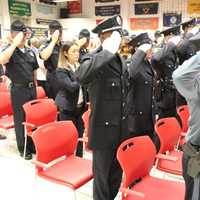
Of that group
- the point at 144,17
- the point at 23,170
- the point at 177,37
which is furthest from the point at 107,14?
the point at 23,170

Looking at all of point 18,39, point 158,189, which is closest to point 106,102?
point 158,189

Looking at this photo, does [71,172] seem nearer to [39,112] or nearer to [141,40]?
[39,112]

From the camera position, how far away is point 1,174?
3406 mm

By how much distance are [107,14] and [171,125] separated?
8430 mm

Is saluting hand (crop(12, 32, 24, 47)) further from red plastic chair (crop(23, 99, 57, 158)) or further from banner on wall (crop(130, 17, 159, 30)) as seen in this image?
banner on wall (crop(130, 17, 159, 30))

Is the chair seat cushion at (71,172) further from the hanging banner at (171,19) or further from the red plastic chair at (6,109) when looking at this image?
the hanging banner at (171,19)

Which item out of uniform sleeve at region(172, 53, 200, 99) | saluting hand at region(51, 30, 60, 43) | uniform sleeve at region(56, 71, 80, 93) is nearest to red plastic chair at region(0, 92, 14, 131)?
saluting hand at region(51, 30, 60, 43)

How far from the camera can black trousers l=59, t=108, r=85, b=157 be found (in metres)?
3.27

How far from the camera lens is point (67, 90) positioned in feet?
10.6

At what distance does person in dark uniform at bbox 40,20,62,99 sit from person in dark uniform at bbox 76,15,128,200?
6.36 feet

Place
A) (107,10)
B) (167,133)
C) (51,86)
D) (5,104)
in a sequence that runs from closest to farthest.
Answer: (167,133), (5,104), (51,86), (107,10)

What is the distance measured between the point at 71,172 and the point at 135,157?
0.55 metres

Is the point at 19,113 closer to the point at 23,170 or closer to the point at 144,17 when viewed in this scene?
the point at 23,170

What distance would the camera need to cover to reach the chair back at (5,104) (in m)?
4.00
